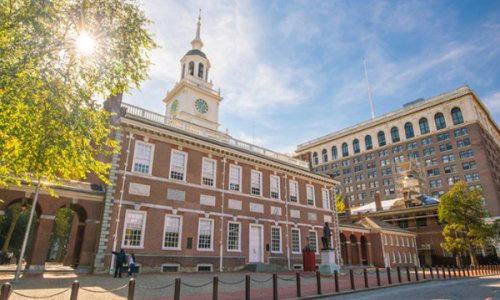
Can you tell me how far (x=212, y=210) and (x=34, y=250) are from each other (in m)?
11.8

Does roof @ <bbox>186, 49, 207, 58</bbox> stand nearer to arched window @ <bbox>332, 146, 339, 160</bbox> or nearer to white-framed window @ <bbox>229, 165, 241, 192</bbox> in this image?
white-framed window @ <bbox>229, 165, 241, 192</bbox>

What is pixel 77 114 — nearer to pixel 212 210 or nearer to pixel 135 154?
pixel 135 154

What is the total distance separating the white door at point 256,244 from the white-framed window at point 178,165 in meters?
8.07

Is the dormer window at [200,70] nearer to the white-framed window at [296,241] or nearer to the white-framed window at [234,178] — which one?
the white-framed window at [234,178]

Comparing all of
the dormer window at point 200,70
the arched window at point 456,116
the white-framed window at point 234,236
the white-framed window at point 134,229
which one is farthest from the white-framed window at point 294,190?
the arched window at point 456,116

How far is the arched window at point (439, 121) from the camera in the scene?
2965 inches

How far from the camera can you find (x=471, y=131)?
226 feet

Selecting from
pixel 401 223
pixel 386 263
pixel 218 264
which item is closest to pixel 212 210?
pixel 218 264

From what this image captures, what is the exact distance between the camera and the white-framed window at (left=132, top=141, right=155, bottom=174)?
21859mm

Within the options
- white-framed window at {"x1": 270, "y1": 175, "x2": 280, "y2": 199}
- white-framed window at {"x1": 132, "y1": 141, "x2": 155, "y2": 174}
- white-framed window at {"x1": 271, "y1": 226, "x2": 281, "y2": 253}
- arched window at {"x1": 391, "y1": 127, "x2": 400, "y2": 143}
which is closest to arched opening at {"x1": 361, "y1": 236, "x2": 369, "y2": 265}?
white-framed window at {"x1": 271, "y1": 226, "x2": 281, "y2": 253}

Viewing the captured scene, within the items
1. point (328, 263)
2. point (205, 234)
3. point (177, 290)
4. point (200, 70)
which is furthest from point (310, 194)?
point (177, 290)

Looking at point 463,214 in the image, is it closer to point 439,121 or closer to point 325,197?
point 325,197

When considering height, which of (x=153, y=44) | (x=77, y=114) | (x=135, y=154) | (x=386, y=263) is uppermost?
(x=153, y=44)

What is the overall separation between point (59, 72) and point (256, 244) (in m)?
20.8
